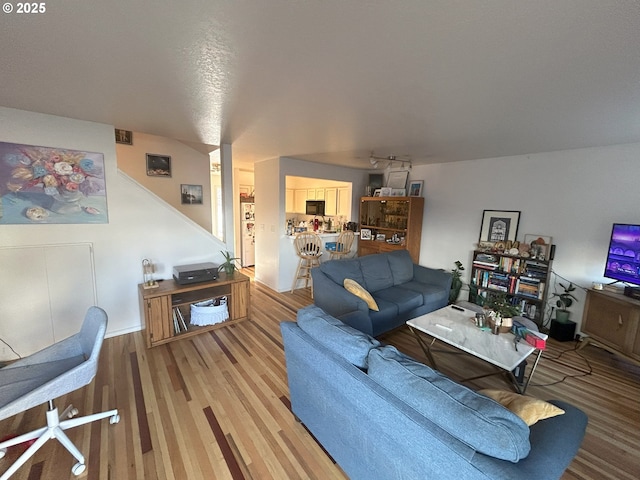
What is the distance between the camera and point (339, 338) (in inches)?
56.1

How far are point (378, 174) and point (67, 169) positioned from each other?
186 inches

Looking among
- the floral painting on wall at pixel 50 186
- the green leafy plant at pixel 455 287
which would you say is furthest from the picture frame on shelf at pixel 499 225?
the floral painting on wall at pixel 50 186

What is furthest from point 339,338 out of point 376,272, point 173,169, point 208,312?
point 173,169

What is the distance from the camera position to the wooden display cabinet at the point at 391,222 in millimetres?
4629

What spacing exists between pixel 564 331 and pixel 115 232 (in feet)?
17.6

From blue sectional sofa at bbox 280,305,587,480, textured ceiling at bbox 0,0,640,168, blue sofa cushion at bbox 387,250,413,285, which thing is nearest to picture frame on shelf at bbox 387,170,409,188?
blue sofa cushion at bbox 387,250,413,285

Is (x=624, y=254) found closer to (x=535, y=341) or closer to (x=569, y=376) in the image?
(x=569, y=376)

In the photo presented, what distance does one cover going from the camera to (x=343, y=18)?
102 centimetres

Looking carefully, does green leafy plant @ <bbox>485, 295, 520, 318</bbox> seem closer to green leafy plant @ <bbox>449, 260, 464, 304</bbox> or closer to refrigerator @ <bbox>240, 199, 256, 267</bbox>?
green leafy plant @ <bbox>449, 260, 464, 304</bbox>

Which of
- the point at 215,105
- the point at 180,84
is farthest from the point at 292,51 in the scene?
the point at 215,105

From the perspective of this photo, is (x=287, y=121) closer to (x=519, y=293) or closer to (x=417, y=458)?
(x=417, y=458)

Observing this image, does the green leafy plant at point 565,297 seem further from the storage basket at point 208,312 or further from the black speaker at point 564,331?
the storage basket at point 208,312

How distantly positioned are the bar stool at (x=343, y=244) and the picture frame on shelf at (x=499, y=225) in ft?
7.10

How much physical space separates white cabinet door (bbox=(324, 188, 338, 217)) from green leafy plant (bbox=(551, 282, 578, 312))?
13.4 ft
